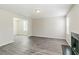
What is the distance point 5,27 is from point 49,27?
4.86 metres

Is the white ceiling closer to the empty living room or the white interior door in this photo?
the empty living room

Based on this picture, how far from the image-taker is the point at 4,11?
5.71 m

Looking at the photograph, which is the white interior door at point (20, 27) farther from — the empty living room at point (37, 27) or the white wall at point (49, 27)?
the white wall at point (49, 27)

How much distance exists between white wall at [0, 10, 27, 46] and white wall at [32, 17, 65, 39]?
4.04m

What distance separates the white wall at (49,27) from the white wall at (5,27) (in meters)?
4.04

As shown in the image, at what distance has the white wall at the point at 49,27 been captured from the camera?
8750 mm

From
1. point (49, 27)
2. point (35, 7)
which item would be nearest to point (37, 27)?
point (49, 27)

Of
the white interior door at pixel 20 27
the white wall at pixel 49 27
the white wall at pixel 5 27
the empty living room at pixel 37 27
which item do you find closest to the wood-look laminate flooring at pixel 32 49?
the empty living room at pixel 37 27

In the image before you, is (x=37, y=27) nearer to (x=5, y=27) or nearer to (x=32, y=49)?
(x=5, y=27)

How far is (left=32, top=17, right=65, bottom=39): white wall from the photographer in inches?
344

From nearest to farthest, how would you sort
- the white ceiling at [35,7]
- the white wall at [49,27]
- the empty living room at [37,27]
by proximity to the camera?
1. the white ceiling at [35,7]
2. the empty living room at [37,27]
3. the white wall at [49,27]

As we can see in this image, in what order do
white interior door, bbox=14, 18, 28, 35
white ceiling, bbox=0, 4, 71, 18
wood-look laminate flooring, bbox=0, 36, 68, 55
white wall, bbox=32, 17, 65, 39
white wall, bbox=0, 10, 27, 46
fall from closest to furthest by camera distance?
wood-look laminate flooring, bbox=0, 36, 68, 55
white ceiling, bbox=0, 4, 71, 18
white wall, bbox=0, 10, 27, 46
white wall, bbox=32, 17, 65, 39
white interior door, bbox=14, 18, 28, 35

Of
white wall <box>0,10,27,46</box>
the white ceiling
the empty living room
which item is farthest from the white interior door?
the white ceiling
